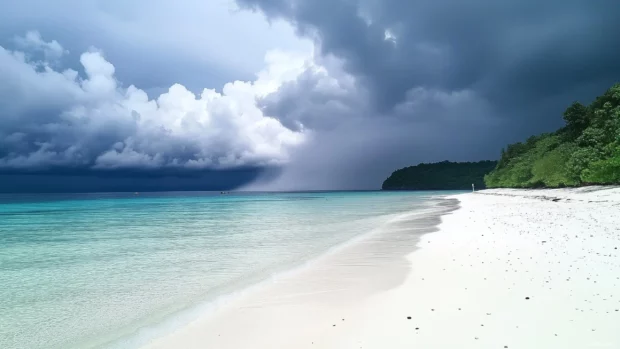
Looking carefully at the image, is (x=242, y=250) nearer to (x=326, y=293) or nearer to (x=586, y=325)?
(x=326, y=293)

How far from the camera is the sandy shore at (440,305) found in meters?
5.62

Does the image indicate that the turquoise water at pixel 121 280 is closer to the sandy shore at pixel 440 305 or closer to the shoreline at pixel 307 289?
the shoreline at pixel 307 289

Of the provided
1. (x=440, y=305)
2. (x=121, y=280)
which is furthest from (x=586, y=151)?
(x=121, y=280)

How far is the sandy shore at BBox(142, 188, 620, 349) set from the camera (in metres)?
5.62

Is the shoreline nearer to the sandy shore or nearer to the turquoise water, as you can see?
the sandy shore

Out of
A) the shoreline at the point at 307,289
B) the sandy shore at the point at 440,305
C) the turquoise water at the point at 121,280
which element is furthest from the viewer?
the turquoise water at the point at 121,280

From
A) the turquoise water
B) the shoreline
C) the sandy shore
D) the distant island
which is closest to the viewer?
the sandy shore

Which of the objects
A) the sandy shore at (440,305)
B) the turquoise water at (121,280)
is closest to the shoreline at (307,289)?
the sandy shore at (440,305)

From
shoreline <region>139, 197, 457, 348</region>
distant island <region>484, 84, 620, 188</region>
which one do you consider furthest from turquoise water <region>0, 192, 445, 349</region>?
distant island <region>484, 84, 620, 188</region>

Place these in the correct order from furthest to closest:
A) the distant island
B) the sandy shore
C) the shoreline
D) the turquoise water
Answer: the distant island < the turquoise water < the shoreline < the sandy shore

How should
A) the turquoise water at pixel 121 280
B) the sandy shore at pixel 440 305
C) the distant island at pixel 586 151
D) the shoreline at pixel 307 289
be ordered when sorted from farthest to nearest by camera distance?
the distant island at pixel 586 151 < the turquoise water at pixel 121 280 < the shoreline at pixel 307 289 < the sandy shore at pixel 440 305

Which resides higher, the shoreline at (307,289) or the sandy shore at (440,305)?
→ the sandy shore at (440,305)

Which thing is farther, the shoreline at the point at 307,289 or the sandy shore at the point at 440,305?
the shoreline at the point at 307,289

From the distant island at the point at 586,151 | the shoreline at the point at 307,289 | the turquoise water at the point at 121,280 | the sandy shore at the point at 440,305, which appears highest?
the distant island at the point at 586,151
